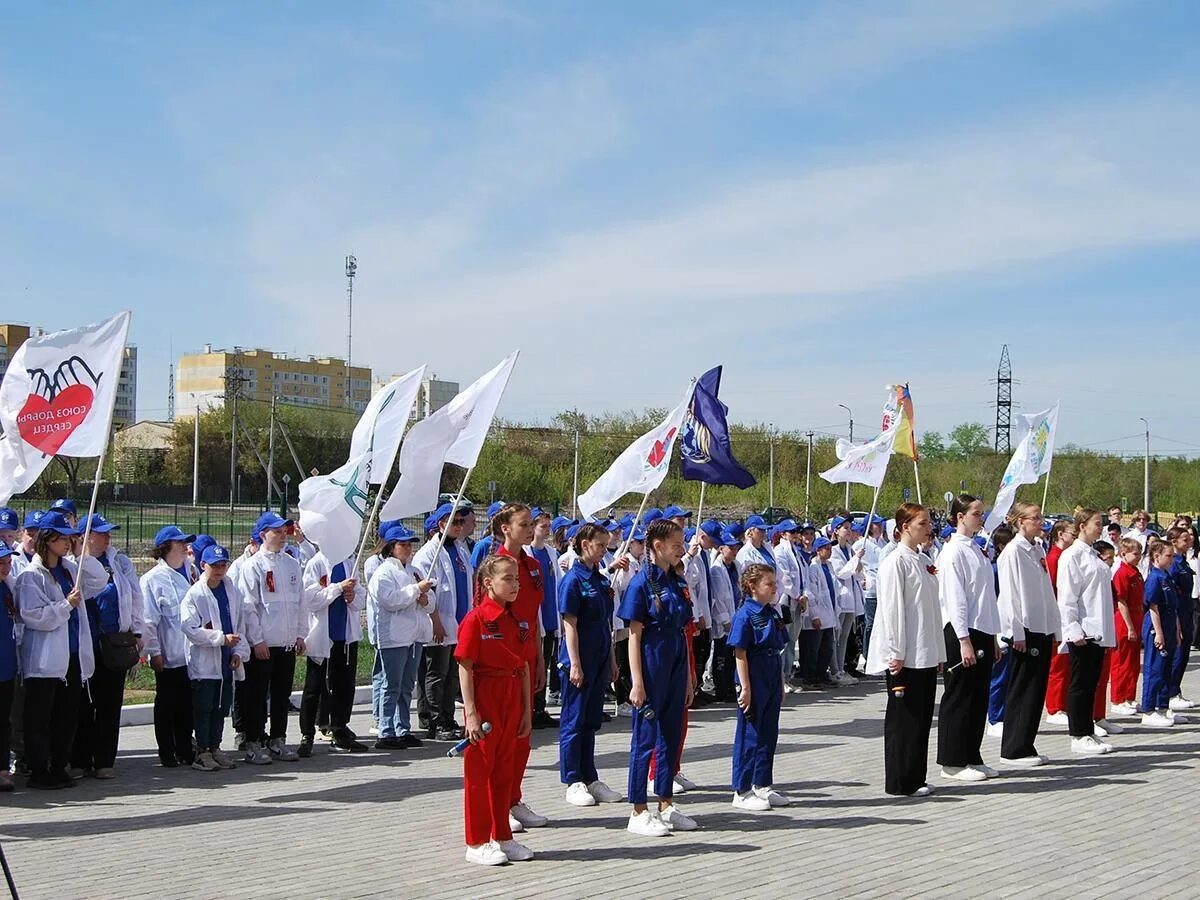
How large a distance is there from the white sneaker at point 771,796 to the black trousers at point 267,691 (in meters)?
4.49

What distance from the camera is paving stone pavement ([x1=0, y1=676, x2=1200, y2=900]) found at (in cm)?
666

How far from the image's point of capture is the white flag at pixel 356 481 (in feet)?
34.6

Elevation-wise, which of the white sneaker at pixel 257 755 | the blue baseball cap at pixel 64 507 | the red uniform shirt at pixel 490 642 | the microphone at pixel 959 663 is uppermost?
the blue baseball cap at pixel 64 507

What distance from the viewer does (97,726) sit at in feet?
33.3

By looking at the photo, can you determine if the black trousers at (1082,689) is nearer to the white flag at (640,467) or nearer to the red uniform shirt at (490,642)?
the white flag at (640,467)

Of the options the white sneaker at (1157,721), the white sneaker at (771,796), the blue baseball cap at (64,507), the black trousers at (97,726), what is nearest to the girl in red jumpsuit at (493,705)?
the white sneaker at (771,796)

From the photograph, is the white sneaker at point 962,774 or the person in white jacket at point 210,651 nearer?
the white sneaker at point 962,774

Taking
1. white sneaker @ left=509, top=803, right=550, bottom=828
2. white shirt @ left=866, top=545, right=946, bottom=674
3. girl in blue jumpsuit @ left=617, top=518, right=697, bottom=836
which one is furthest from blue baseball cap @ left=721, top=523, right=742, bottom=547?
white sneaker @ left=509, top=803, right=550, bottom=828

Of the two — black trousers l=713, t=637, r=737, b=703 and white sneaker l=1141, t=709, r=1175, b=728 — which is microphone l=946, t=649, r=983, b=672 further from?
black trousers l=713, t=637, r=737, b=703

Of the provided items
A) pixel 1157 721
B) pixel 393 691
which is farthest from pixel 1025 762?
pixel 393 691

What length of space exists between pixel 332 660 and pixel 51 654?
8.55ft

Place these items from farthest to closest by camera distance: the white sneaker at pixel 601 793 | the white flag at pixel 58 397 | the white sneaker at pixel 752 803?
the white flag at pixel 58 397
the white sneaker at pixel 601 793
the white sneaker at pixel 752 803

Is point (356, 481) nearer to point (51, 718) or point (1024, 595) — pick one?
point (51, 718)

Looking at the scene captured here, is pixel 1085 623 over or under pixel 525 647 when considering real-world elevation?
under
